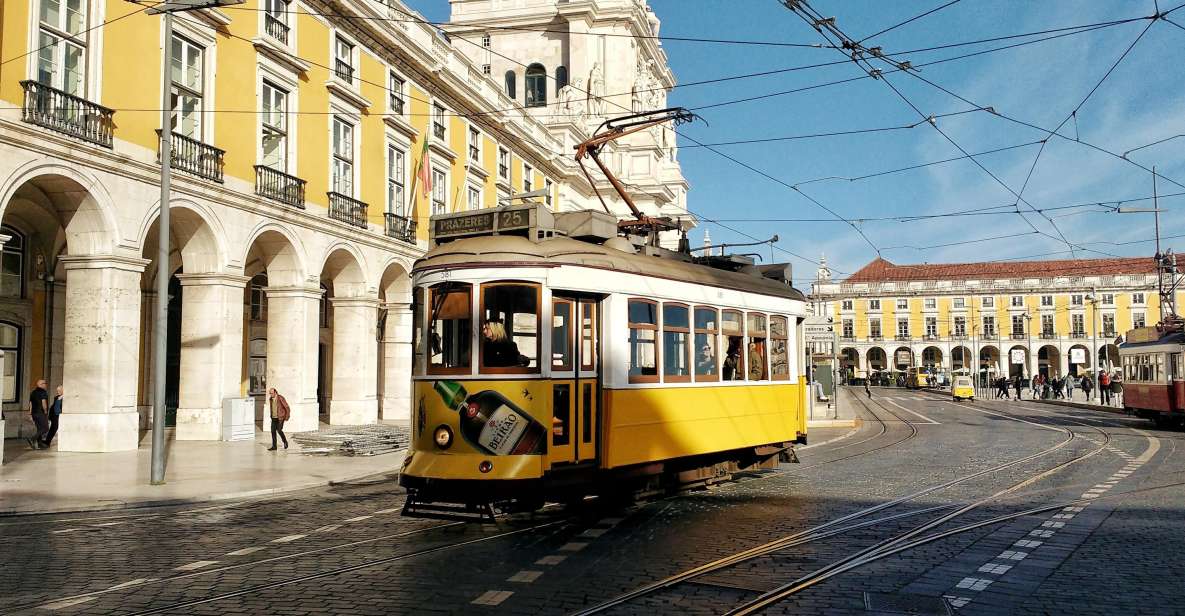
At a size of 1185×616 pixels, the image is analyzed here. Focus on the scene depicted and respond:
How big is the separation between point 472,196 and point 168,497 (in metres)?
25.4

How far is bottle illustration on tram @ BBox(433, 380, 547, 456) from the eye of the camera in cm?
975

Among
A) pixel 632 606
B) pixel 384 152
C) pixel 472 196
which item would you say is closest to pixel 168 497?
pixel 632 606

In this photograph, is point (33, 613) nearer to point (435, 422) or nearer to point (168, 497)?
point (435, 422)

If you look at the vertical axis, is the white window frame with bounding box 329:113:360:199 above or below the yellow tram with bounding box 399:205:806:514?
above

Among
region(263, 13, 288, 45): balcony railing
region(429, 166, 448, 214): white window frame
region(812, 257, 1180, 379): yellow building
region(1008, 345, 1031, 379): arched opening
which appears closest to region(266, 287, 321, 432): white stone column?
region(263, 13, 288, 45): balcony railing

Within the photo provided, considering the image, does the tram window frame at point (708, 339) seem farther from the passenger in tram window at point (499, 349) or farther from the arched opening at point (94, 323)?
the arched opening at point (94, 323)

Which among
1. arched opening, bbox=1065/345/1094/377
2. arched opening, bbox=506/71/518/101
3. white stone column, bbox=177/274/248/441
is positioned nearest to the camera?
white stone column, bbox=177/274/248/441

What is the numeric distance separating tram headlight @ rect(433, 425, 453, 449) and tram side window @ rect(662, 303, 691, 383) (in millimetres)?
2846

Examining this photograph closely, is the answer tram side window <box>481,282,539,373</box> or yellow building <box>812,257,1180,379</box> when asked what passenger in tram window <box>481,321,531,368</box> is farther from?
yellow building <box>812,257,1180,379</box>

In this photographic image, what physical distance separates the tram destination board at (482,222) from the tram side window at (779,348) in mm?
4978

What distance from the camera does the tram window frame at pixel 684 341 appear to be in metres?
11.4

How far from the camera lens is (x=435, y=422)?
9992 millimetres

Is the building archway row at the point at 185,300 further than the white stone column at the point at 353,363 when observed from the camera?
No

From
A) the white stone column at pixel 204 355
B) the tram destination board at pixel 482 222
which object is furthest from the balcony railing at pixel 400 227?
the tram destination board at pixel 482 222
